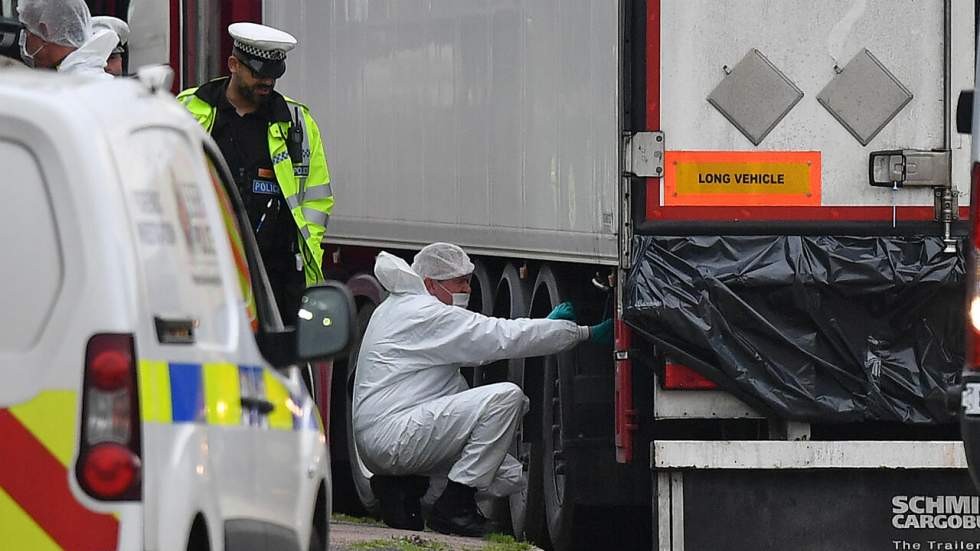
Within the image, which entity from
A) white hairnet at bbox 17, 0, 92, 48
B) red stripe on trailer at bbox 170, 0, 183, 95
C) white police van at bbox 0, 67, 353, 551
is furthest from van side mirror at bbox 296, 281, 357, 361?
red stripe on trailer at bbox 170, 0, 183, 95

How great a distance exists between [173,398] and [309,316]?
0.96m

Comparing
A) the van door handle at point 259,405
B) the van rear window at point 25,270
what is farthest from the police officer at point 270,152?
the van rear window at point 25,270

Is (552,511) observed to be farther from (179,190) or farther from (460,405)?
(179,190)

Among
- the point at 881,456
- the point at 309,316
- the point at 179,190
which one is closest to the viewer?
the point at 179,190

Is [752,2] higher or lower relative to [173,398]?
higher

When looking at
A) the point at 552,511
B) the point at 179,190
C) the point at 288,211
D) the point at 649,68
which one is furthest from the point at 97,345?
the point at 552,511

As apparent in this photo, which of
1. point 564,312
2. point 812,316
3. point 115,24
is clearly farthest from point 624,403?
point 115,24

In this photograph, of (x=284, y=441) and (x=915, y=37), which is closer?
(x=284, y=441)

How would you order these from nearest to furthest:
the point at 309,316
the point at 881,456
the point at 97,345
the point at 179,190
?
the point at 97,345, the point at 179,190, the point at 309,316, the point at 881,456

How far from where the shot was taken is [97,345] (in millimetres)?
3928

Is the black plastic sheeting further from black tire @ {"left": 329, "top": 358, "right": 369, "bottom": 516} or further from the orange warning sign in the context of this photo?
black tire @ {"left": 329, "top": 358, "right": 369, "bottom": 516}

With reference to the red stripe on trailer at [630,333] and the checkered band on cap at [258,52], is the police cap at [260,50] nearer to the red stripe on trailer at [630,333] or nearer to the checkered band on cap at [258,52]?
the checkered band on cap at [258,52]

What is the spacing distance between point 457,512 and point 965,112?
11.9 feet

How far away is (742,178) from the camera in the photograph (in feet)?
27.3
